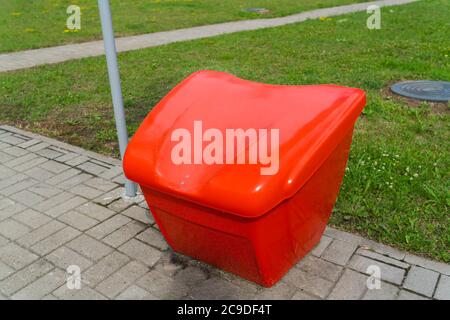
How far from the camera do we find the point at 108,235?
3.01 meters

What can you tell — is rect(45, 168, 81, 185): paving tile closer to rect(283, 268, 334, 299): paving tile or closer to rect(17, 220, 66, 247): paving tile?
rect(17, 220, 66, 247): paving tile

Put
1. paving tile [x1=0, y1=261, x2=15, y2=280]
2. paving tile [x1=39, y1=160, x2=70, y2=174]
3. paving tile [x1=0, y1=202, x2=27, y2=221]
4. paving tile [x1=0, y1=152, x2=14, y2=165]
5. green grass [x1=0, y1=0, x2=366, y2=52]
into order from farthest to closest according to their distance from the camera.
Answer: green grass [x1=0, y1=0, x2=366, y2=52], paving tile [x1=0, y1=152, x2=14, y2=165], paving tile [x1=39, y1=160, x2=70, y2=174], paving tile [x1=0, y1=202, x2=27, y2=221], paving tile [x1=0, y1=261, x2=15, y2=280]

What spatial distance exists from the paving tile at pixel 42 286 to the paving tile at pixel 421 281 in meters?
1.94

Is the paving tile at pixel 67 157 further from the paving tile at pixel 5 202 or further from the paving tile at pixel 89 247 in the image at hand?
the paving tile at pixel 89 247

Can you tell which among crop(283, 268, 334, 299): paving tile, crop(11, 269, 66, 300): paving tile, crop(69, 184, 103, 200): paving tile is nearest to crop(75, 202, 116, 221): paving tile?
crop(69, 184, 103, 200): paving tile

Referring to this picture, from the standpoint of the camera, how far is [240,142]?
211 cm

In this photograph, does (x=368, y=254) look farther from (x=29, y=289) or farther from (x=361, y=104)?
(x=29, y=289)

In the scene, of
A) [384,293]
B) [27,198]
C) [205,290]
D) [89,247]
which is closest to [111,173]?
[27,198]

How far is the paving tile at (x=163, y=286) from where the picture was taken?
2.48 m

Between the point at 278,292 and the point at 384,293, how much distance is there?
0.57 m

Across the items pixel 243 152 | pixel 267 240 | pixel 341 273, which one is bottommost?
pixel 341 273

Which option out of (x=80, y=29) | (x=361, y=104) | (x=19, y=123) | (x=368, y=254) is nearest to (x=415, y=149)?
(x=368, y=254)

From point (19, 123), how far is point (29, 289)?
2.91m

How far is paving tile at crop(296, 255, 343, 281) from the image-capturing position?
2.58 m
